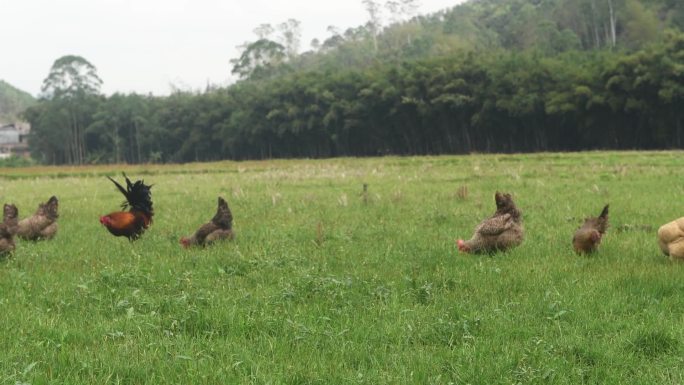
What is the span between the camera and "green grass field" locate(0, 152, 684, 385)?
4184 millimetres

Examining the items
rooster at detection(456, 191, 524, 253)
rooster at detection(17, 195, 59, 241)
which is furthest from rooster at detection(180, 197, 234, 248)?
rooster at detection(456, 191, 524, 253)

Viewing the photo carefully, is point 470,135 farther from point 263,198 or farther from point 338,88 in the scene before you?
point 263,198

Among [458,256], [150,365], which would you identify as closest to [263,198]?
[458,256]

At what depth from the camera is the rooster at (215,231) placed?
9039 millimetres

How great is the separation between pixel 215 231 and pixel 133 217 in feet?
Answer: 5.63

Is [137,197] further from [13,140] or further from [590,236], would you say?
[13,140]

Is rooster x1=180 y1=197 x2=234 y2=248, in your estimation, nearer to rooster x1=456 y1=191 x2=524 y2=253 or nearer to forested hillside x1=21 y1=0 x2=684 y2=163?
rooster x1=456 y1=191 x2=524 y2=253

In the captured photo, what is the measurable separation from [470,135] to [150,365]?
62403mm

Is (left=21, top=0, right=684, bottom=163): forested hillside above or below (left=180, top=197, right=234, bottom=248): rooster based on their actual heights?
above

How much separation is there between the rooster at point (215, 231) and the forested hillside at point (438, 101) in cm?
4548

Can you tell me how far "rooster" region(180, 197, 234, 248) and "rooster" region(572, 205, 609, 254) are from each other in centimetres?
513

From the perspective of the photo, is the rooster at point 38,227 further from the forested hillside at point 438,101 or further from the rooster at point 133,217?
the forested hillside at point 438,101

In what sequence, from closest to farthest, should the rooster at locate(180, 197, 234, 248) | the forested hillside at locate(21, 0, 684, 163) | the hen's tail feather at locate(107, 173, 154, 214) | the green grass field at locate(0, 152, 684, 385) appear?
the green grass field at locate(0, 152, 684, 385) < the rooster at locate(180, 197, 234, 248) < the hen's tail feather at locate(107, 173, 154, 214) < the forested hillside at locate(21, 0, 684, 163)

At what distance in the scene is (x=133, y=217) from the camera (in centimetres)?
992
